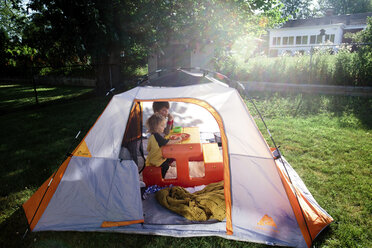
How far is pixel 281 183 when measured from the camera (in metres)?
2.81

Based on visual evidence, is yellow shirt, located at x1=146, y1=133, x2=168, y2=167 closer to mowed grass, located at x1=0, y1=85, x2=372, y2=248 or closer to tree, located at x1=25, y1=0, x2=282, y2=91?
mowed grass, located at x1=0, y1=85, x2=372, y2=248

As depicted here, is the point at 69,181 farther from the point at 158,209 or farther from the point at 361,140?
the point at 361,140

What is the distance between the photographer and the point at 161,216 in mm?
3041

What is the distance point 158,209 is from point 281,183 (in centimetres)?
151

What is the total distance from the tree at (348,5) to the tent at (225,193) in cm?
4849

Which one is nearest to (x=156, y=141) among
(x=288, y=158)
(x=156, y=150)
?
(x=156, y=150)

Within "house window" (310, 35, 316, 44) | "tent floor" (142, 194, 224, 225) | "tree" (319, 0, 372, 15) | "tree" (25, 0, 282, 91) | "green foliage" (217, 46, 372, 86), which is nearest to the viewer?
"tent floor" (142, 194, 224, 225)

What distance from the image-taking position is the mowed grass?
2756 millimetres

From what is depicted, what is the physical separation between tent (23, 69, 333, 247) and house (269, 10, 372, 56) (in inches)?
1029

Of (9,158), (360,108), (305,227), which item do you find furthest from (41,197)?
(360,108)

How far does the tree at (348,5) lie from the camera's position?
3972 cm

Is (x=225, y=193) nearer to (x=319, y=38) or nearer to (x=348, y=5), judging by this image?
(x=319, y=38)

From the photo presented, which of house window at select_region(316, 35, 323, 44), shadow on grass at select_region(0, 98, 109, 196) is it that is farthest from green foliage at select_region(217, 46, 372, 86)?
house window at select_region(316, 35, 323, 44)

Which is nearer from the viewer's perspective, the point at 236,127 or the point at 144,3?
the point at 236,127
